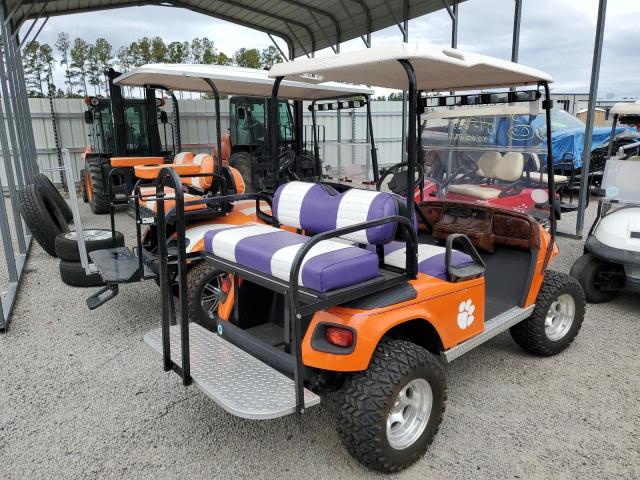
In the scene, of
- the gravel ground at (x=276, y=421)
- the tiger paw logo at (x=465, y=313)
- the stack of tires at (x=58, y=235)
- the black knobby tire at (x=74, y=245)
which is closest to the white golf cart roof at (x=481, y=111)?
the tiger paw logo at (x=465, y=313)

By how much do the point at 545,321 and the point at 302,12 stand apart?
30.1 ft

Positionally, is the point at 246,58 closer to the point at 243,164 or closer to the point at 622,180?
the point at 243,164

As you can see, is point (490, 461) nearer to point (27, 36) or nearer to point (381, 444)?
point (381, 444)

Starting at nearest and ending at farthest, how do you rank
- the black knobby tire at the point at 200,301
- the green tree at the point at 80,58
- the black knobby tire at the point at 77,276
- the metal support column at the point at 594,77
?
the black knobby tire at the point at 200,301 → the black knobby tire at the point at 77,276 → the metal support column at the point at 594,77 → the green tree at the point at 80,58

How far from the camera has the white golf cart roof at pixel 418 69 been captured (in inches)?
83.9

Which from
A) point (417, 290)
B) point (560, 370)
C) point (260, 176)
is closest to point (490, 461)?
point (417, 290)

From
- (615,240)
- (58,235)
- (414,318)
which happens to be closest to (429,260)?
(414,318)

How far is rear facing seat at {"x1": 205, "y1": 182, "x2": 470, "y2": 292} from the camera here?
6.81 feet

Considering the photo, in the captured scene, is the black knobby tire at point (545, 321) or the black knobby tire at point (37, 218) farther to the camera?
the black knobby tire at point (37, 218)

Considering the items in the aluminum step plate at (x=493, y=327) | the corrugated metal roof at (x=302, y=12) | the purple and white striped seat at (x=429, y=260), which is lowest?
the aluminum step plate at (x=493, y=327)

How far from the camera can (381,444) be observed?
2084mm

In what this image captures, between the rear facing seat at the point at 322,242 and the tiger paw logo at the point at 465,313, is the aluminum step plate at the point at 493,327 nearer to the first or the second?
the tiger paw logo at the point at 465,313

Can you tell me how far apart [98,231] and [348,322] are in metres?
4.29

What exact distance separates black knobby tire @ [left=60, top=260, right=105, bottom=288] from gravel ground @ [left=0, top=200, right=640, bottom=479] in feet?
3.84
